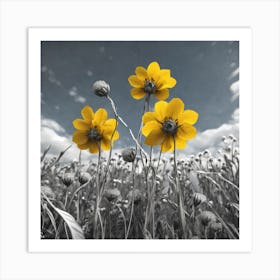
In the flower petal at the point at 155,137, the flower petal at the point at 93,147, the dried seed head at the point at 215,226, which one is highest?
the flower petal at the point at 155,137

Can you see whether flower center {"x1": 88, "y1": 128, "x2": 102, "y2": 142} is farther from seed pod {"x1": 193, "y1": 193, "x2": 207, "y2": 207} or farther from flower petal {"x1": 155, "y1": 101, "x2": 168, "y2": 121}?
seed pod {"x1": 193, "y1": 193, "x2": 207, "y2": 207}

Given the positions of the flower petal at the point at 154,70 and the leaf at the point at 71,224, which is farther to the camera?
the flower petal at the point at 154,70

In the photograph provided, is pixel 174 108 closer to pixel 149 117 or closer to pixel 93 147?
pixel 149 117

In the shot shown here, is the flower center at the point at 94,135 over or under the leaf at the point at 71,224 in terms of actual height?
over

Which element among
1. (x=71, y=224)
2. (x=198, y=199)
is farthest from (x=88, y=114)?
(x=198, y=199)

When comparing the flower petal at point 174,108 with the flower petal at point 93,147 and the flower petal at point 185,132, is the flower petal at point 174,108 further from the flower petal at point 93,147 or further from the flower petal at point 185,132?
the flower petal at point 93,147
